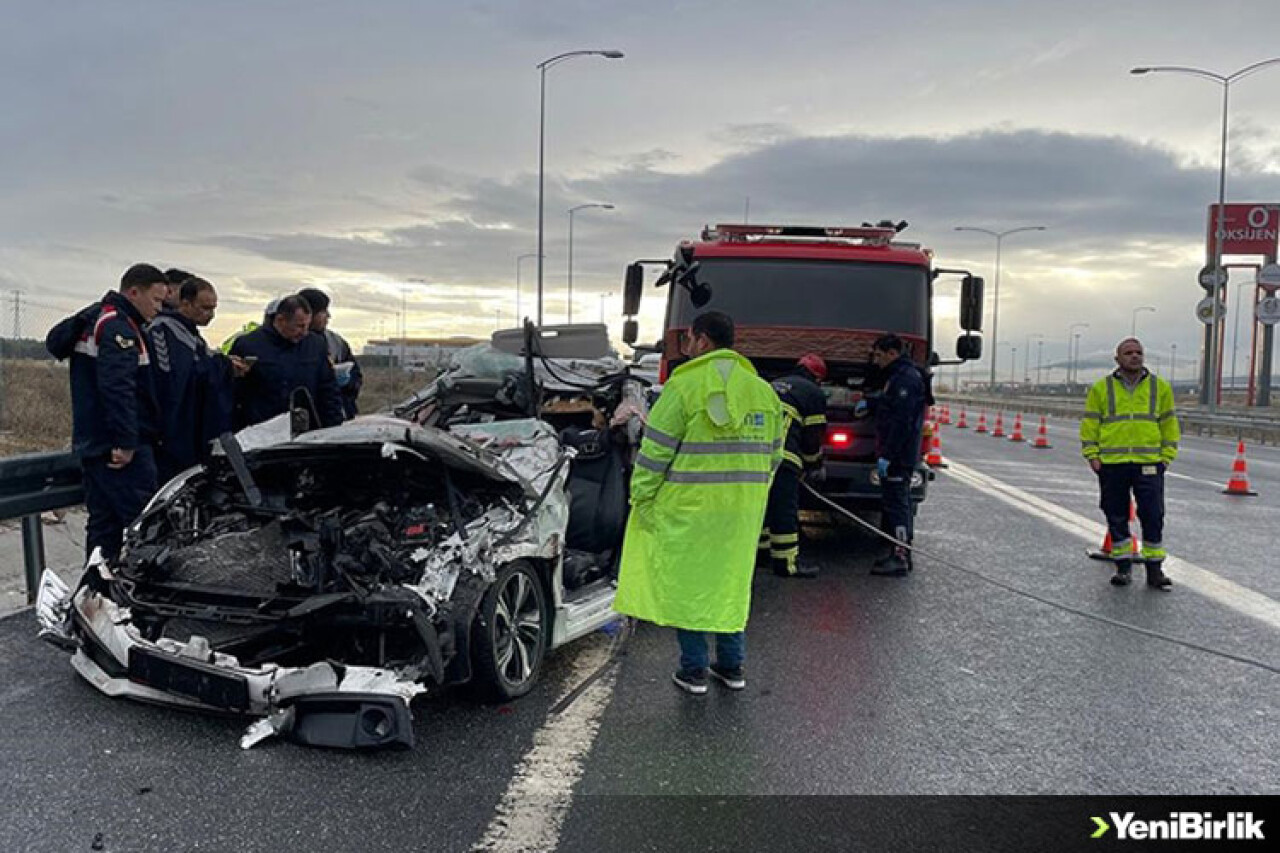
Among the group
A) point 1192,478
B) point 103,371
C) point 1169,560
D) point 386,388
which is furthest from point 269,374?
point 386,388

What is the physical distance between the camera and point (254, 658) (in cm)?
414

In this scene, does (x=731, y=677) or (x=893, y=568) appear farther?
(x=893, y=568)

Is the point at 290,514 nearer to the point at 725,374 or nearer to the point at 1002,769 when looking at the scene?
the point at 725,374

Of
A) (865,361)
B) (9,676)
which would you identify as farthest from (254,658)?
(865,361)

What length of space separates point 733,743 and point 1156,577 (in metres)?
4.43

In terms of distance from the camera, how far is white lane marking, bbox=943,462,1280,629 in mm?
6379

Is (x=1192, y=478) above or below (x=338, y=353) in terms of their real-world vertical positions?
below

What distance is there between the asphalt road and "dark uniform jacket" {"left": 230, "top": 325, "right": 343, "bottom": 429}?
1898mm

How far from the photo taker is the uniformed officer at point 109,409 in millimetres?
5355

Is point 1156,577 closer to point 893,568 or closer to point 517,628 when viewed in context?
point 893,568

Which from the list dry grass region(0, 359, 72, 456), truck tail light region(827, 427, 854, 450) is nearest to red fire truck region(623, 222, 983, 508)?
truck tail light region(827, 427, 854, 450)

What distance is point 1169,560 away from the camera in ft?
26.0

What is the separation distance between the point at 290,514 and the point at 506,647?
45.6 inches

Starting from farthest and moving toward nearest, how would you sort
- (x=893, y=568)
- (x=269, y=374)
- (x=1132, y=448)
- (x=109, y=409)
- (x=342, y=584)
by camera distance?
1. (x=893, y=568)
2. (x=1132, y=448)
3. (x=269, y=374)
4. (x=109, y=409)
5. (x=342, y=584)
